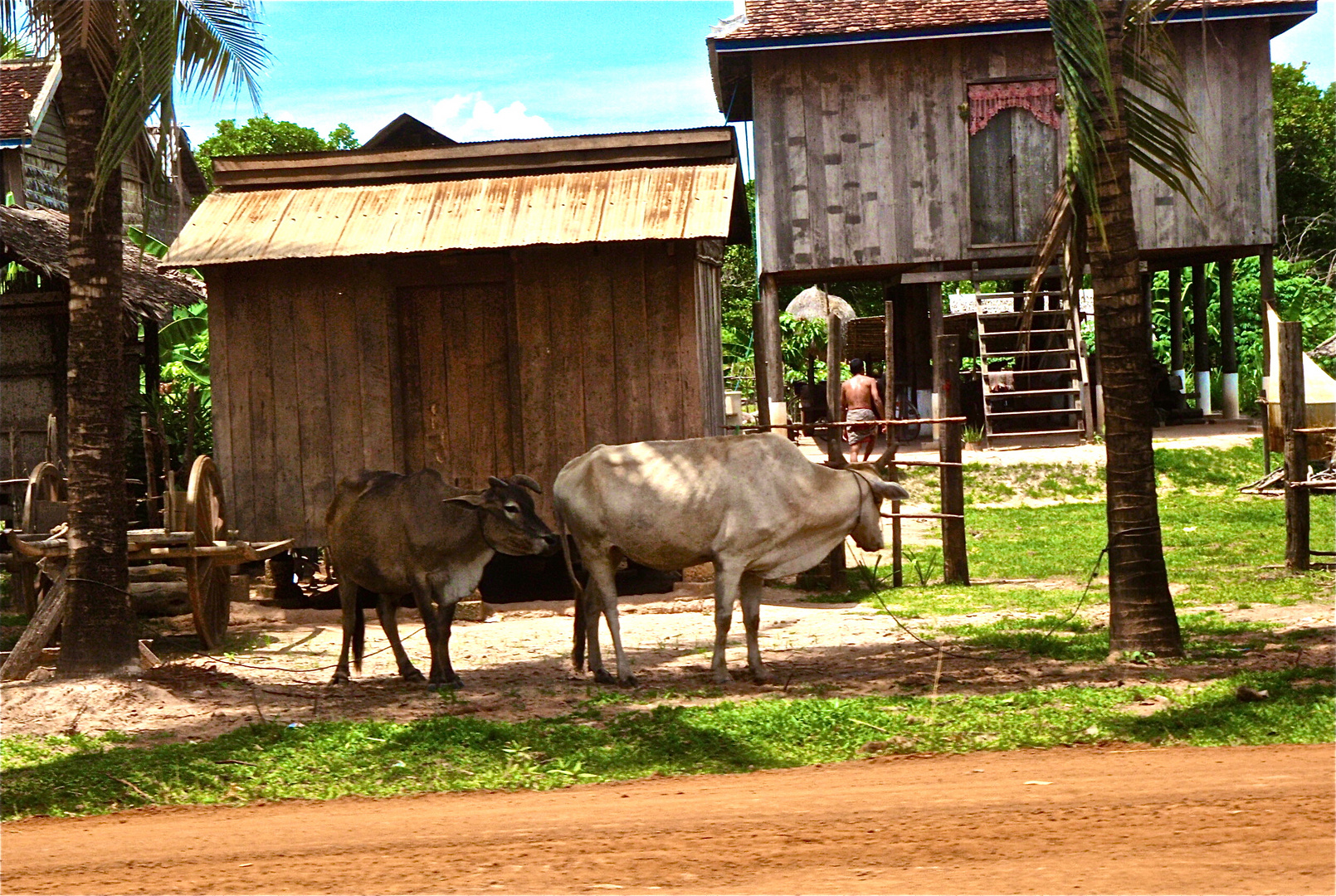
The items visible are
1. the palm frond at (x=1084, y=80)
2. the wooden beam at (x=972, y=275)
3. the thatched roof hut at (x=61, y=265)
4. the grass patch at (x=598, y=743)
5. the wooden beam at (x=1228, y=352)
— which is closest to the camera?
the grass patch at (x=598, y=743)

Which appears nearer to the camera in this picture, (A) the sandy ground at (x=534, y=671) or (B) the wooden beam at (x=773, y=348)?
(A) the sandy ground at (x=534, y=671)

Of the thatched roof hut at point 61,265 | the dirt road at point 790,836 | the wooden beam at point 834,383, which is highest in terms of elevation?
the thatched roof hut at point 61,265

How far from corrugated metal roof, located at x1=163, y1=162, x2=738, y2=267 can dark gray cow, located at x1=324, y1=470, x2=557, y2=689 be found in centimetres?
395

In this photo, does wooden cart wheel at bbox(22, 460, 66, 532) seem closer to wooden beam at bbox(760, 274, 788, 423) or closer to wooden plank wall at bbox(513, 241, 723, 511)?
wooden plank wall at bbox(513, 241, 723, 511)

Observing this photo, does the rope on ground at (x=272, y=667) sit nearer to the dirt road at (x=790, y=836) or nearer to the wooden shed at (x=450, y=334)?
the wooden shed at (x=450, y=334)

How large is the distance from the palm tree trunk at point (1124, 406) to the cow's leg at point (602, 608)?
3343 mm

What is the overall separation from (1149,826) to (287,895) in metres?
3.61

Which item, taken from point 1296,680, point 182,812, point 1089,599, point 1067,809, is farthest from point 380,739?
point 1089,599

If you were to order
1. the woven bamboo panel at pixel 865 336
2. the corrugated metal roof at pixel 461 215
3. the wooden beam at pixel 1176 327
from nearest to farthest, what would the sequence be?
the corrugated metal roof at pixel 461 215 < the wooden beam at pixel 1176 327 < the woven bamboo panel at pixel 865 336

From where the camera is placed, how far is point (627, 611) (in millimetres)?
13859

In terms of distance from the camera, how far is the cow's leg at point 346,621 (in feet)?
34.8

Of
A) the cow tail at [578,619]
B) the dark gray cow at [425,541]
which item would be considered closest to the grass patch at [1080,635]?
the cow tail at [578,619]

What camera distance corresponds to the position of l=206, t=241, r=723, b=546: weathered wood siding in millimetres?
14398

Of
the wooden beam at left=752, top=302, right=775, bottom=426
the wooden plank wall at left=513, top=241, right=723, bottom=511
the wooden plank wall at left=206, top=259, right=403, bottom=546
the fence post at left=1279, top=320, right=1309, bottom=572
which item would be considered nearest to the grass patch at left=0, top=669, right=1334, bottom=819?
the fence post at left=1279, top=320, right=1309, bottom=572
